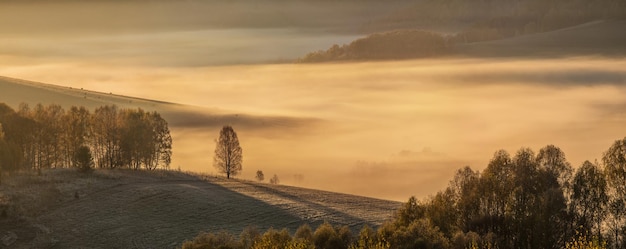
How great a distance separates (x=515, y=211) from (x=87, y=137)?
333 ft

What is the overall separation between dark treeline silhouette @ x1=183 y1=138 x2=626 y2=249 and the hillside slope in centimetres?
2042

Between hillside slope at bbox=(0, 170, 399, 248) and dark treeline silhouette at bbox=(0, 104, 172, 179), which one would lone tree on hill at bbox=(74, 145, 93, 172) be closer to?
hillside slope at bbox=(0, 170, 399, 248)

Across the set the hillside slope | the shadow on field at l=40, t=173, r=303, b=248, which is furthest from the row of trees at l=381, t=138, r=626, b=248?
the shadow on field at l=40, t=173, r=303, b=248

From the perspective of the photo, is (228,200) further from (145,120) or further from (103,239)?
(145,120)

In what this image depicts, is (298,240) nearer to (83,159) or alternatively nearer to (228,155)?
(83,159)

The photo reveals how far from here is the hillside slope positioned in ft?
388

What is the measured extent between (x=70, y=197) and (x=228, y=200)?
24.7 metres

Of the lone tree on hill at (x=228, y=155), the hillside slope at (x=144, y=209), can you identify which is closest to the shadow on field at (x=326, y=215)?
the hillside slope at (x=144, y=209)

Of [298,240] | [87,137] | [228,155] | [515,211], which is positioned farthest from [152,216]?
[515,211]

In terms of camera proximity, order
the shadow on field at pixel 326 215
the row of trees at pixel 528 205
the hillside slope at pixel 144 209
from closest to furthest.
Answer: the row of trees at pixel 528 205 → the hillside slope at pixel 144 209 → the shadow on field at pixel 326 215

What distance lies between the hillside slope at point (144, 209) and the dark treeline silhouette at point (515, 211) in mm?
20420

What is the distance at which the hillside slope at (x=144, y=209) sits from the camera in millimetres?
118375

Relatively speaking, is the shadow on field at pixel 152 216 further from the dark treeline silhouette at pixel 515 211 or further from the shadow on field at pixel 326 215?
the dark treeline silhouette at pixel 515 211

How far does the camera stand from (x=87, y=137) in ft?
567
